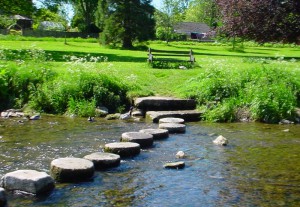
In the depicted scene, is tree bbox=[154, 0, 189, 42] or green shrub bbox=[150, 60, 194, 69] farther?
tree bbox=[154, 0, 189, 42]

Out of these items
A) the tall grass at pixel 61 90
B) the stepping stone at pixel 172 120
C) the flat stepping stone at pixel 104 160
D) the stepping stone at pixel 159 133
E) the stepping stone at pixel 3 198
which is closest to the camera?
the stepping stone at pixel 3 198

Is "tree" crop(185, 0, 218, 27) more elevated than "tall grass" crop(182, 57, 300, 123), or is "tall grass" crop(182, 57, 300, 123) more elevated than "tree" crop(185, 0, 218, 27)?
"tree" crop(185, 0, 218, 27)

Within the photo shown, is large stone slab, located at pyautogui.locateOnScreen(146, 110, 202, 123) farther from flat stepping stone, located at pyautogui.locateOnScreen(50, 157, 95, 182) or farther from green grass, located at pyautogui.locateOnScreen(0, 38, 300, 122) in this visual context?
flat stepping stone, located at pyautogui.locateOnScreen(50, 157, 95, 182)

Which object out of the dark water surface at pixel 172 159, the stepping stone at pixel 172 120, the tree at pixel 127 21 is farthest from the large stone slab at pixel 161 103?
the tree at pixel 127 21

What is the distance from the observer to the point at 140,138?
399 inches

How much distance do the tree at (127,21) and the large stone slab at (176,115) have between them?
28.2 metres

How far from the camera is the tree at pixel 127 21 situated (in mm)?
41656

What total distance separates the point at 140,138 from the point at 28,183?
142 inches

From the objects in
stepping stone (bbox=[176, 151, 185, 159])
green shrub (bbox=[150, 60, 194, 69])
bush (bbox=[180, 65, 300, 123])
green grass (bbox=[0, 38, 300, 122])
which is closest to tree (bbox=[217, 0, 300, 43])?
green shrub (bbox=[150, 60, 194, 69])

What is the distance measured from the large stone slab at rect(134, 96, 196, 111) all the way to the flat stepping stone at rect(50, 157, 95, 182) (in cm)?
691

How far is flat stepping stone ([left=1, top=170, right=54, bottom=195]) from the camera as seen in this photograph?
6867 millimetres

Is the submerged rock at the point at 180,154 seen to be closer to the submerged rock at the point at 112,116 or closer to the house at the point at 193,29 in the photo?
the submerged rock at the point at 112,116

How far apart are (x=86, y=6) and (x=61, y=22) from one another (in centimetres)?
1449

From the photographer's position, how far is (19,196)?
6.87m
